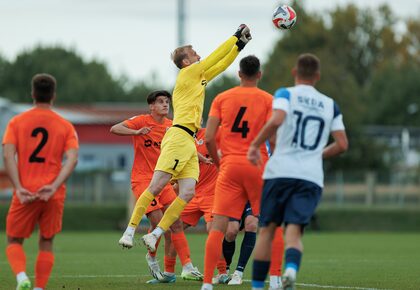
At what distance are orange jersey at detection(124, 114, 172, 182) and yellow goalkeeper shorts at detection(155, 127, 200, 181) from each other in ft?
3.55

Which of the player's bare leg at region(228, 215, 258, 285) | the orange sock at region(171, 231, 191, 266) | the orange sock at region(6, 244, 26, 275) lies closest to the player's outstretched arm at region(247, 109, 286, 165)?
the orange sock at region(6, 244, 26, 275)

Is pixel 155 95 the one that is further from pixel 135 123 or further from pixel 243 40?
pixel 243 40

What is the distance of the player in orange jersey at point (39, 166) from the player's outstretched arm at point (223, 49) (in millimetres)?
2853

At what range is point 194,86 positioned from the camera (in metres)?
13.1

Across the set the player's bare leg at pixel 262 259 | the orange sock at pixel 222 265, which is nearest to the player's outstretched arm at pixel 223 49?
the orange sock at pixel 222 265

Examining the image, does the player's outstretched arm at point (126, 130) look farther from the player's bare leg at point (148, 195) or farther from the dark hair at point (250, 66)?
the dark hair at point (250, 66)

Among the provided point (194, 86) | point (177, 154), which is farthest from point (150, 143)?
point (194, 86)

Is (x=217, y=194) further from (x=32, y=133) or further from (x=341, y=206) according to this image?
(x=341, y=206)

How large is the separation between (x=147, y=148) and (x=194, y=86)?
60.2 inches

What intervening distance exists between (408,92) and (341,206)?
4502 centimetres

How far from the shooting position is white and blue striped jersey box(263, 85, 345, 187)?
33.7 feet

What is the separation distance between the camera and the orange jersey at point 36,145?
10438 millimetres

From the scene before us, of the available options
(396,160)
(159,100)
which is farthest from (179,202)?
(396,160)

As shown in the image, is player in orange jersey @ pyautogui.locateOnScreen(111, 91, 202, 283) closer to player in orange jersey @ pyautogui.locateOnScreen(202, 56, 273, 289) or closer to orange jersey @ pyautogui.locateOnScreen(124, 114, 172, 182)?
orange jersey @ pyautogui.locateOnScreen(124, 114, 172, 182)
